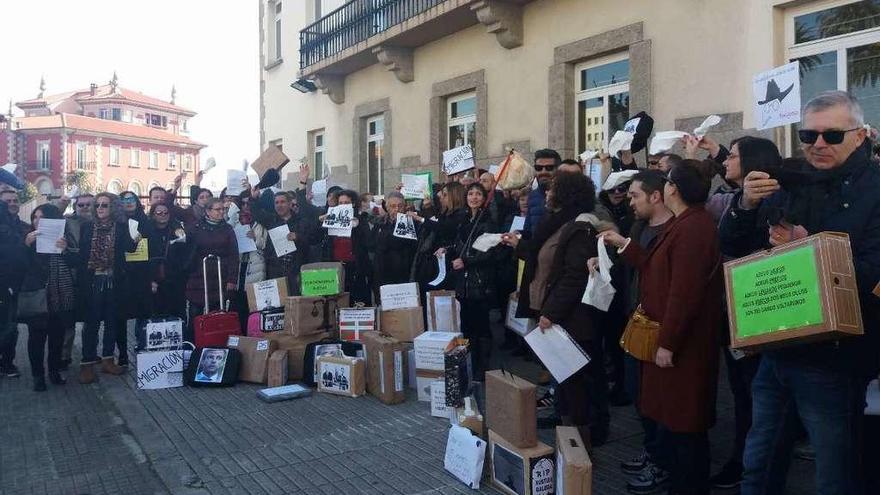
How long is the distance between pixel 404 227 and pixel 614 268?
10.1ft

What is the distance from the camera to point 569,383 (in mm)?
4539

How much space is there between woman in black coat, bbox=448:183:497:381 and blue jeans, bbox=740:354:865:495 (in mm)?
3352

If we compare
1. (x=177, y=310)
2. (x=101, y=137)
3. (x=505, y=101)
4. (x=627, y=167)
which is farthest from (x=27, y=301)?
(x=101, y=137)

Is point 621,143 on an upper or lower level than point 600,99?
lower

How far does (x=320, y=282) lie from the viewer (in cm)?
731

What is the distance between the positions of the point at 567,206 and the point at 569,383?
1208 mm

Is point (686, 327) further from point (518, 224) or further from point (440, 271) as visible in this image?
point (440, 271)

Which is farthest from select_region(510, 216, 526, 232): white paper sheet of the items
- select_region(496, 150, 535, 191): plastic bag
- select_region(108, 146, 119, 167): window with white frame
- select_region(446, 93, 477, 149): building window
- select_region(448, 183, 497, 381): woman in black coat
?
select_region(108, 146, 119, 167): window with white frame

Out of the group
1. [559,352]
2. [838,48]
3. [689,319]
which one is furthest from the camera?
[838,48]

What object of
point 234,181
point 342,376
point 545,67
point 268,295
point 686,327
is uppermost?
point 545,67

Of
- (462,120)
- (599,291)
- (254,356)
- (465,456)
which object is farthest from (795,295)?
(462,120)

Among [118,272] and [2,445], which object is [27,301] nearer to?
[118,272]

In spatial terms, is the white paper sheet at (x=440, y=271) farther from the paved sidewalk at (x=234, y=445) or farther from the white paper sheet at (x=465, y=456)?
the white paper sheet at (x=465, y=456)

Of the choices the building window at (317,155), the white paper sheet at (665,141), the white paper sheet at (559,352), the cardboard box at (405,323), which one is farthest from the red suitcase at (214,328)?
the building window at (317,155)
